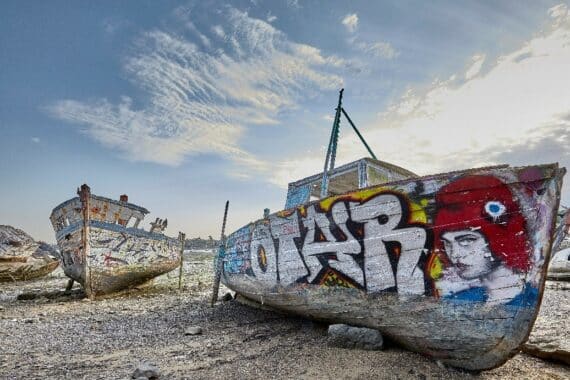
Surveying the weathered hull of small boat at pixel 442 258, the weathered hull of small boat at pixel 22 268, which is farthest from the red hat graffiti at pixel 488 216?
the weathered hull of small boat at pixel 22 268

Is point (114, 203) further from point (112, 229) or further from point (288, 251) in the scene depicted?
point (288, 251)

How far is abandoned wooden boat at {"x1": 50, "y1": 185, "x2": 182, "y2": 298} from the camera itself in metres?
10.8

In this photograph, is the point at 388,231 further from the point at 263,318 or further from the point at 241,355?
the point at 263,318

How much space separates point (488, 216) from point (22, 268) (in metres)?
22.7

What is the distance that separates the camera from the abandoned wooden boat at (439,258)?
350 cm

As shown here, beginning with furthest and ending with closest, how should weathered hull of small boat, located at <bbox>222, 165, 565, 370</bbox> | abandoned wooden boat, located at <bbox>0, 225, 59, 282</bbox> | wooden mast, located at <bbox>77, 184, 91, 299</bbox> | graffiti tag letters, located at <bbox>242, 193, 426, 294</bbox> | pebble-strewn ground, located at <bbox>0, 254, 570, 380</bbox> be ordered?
abandoned wooden boat, located at <bbox>0, 225, 59, 282</bbox> < wooden mast, located at <bbox>77, 184, 91, 299</bbox> < graffiti tag letters, located at <bbox>242, 193, 426, 294</bbox> < pebble-strewn ground, located at <bbox>0, 254, 570, 380</bbox> < weathered hull of small boat, located at <bbox>222, 165, 565, 370</bbox>

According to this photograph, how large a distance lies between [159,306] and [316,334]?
5.74 metres

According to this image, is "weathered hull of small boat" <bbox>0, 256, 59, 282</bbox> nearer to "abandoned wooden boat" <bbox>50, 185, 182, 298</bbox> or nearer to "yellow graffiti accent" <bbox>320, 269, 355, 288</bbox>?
"abandoned wooden boat" <bbox>50, 185, 182, 298</bbox>

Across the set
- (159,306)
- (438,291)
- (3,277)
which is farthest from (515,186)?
(3,277)

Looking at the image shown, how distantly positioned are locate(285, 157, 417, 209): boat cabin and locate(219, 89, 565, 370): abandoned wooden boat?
5.37 ft

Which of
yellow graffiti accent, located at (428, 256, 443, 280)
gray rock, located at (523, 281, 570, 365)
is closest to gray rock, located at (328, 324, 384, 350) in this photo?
yellow graffiti accent, located at (428, 256, 443, 280)

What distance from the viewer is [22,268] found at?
1809 cm

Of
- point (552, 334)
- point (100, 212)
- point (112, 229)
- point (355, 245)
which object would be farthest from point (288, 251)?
point (100, 212)

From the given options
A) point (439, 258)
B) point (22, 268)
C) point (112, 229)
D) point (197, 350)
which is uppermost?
point (112, 229)
